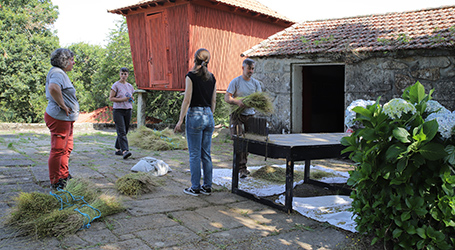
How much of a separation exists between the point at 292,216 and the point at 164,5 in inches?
397

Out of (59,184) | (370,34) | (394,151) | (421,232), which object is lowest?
(59,184)

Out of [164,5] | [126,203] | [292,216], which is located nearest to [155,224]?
[126,203]

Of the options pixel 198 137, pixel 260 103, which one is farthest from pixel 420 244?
pixel 198 137

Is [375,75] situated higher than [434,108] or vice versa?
[375,75]

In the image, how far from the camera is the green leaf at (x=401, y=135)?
9.21 feet

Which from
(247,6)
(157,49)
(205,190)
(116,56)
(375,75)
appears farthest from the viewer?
(116,56)

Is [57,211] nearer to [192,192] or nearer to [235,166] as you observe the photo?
[192,192]

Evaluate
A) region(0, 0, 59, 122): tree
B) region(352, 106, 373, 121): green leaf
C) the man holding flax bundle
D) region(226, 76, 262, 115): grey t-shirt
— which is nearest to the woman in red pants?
the man holding flax bundle

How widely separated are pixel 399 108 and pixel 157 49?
1107cm

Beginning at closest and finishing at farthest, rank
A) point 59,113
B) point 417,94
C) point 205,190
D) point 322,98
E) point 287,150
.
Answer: point 417,94
point 287,150
point 59,113
point 205,190
point 322,98

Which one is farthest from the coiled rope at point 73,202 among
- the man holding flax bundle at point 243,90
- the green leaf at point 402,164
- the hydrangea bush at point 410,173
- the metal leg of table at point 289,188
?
the green leaf at point 402,164

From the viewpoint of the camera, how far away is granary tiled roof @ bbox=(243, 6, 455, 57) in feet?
25.0

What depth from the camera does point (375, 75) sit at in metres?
7.95

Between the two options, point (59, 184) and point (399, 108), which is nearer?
point (399, 108)
